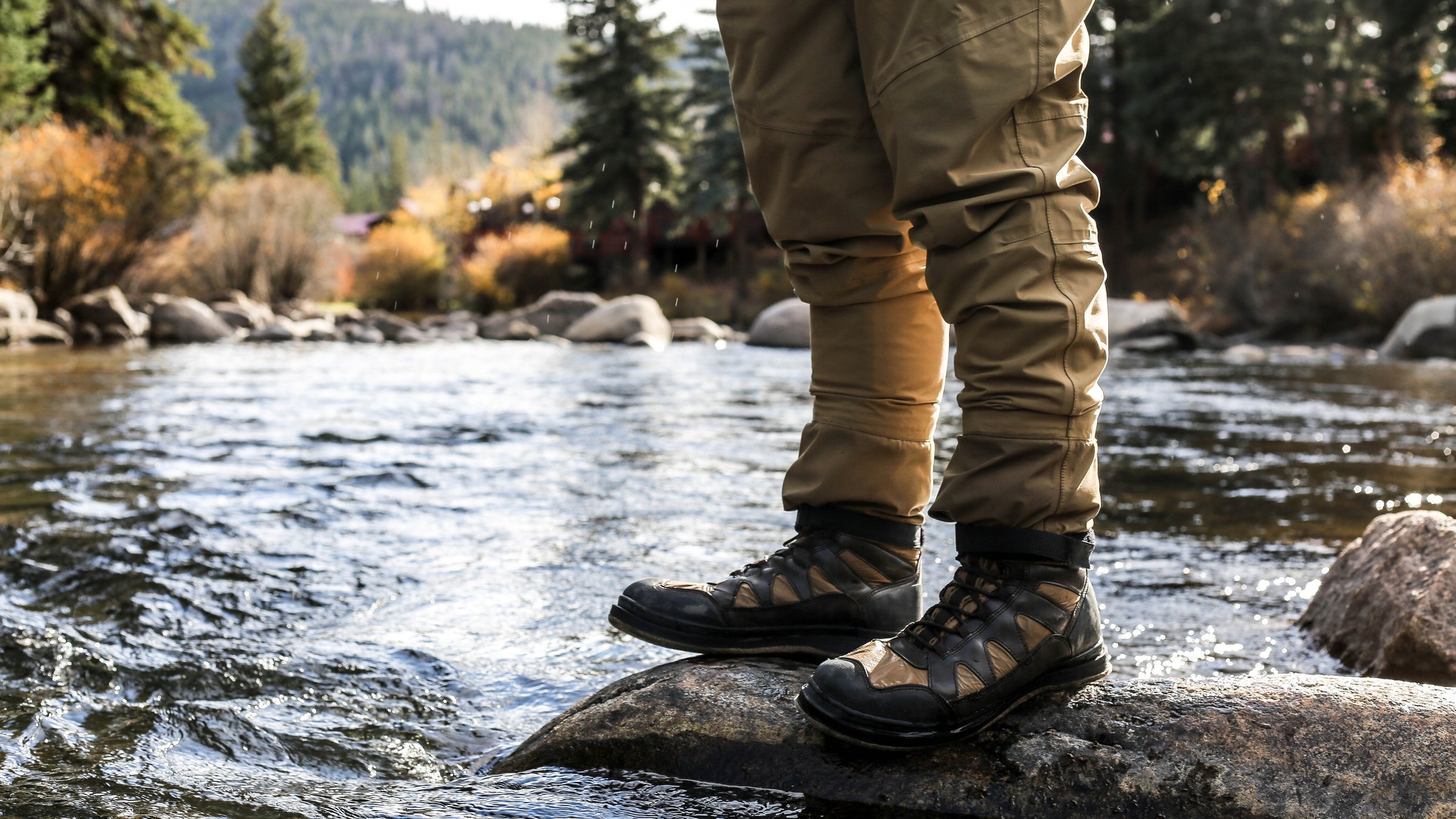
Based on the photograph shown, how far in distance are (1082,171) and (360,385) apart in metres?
8.73

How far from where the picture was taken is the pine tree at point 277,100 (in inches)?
2084

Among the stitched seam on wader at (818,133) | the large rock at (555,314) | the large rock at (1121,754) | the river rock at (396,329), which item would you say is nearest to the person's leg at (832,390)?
the stitched seam on wader at (818,133)

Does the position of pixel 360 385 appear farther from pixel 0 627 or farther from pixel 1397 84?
pixel 1397 84

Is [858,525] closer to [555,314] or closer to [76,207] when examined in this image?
[76,207]

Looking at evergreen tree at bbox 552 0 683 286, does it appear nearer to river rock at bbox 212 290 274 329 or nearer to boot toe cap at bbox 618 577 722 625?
river rock at bbox 212 290 274 329

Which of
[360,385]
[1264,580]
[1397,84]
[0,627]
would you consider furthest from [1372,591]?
[1397,84]

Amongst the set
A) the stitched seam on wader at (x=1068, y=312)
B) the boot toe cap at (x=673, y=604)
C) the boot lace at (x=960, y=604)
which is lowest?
the boot toe cap at (x=673, y=604)

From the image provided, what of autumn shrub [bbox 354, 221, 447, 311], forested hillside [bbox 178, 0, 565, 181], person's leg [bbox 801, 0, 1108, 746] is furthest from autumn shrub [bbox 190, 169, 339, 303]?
forested hillside [bbox 178, 0, 565, 181]

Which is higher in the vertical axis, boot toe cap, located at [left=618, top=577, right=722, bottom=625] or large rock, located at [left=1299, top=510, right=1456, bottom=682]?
boot toe cap, located at [left=618, top=577, right=722, bottom=625]

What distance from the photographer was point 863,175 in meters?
1.64

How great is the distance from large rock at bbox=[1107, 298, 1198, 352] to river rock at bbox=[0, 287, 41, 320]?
50.6 ft

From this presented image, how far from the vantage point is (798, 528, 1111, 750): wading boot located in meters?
1.39

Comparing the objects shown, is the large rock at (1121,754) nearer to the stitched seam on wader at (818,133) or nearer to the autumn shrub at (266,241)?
the stitched seam on wader at (818,133)

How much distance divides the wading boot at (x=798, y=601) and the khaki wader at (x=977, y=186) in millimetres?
271
